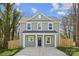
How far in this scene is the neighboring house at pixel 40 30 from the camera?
998cm

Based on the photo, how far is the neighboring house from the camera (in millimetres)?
Result: 9977

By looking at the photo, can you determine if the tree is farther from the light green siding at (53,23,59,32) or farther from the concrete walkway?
the light green siding at (53,23,59,32)

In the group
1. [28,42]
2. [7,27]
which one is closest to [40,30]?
[28,42]

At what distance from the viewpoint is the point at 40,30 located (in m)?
9.97

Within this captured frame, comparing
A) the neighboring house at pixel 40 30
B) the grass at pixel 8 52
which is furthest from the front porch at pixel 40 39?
the grass at pixel 8 52

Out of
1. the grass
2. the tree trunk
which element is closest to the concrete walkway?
the grass

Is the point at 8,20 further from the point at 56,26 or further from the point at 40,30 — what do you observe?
the point at 56,26

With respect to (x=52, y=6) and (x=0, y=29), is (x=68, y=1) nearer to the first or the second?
(x=52, y=6)

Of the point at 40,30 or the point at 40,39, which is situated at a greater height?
the point at 40,30

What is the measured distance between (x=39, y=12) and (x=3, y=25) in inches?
18.7

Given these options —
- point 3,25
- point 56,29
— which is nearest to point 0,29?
point 3,25

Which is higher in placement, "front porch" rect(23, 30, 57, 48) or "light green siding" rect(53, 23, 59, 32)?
"light green siding" rect(53, 23, 59, 32)

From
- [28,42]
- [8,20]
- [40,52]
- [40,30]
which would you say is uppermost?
[8,20]

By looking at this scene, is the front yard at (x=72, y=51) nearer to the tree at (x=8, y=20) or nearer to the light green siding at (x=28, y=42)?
the light green siding at (x=28, y=42)
